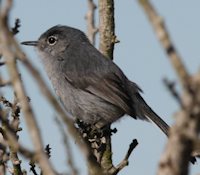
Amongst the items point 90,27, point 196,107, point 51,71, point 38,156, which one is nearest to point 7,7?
point 38,156

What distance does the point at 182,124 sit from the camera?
125 cm

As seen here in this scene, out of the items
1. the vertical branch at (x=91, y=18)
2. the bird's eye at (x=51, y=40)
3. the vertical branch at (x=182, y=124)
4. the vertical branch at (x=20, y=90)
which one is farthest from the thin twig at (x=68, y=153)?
the bird's eye at (x=51, y=40)

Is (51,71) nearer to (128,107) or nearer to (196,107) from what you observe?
(128,107)

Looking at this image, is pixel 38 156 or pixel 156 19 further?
pixel 38 156

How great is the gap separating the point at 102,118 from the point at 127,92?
563 millimetres

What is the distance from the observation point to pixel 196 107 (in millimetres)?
1197

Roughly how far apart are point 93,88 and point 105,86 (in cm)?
18

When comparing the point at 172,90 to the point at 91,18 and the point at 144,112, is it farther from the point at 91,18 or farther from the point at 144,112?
the point at 144,112

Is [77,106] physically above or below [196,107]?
below

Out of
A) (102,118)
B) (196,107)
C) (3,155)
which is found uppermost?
(196,107)

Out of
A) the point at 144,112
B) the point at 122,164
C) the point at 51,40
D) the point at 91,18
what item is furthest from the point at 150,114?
the point at 122,164

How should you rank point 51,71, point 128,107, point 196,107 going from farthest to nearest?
point 51,71 → point 128,107 → point 196,107

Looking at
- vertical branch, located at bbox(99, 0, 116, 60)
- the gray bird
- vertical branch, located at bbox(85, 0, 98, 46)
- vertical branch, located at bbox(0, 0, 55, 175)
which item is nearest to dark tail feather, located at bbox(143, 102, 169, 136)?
the gray bird

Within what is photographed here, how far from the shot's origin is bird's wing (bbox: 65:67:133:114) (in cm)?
697
